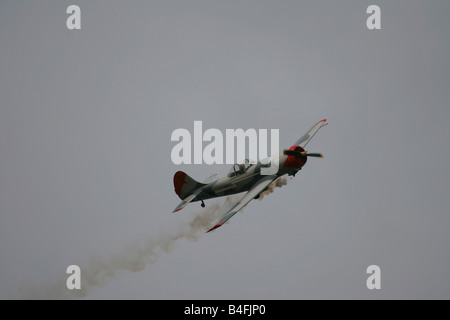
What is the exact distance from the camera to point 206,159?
43.7m

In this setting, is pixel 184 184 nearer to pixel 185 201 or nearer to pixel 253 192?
pixel 185 201

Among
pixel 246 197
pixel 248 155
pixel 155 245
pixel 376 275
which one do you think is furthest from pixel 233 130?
pixel 376 275

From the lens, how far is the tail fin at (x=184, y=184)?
44.2 m

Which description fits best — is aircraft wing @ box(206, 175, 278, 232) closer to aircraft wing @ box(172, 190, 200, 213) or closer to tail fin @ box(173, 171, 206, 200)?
aircraft wing @ box(172, 190, 200, 213)

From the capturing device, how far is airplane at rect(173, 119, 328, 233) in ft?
132

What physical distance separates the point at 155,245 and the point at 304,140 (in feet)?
36.9

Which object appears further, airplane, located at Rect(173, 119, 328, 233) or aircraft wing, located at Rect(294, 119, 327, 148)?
aircraft wing, located at Rect(294, 119, 327, 148)

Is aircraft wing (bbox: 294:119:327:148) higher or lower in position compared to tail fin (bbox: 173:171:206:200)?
higher

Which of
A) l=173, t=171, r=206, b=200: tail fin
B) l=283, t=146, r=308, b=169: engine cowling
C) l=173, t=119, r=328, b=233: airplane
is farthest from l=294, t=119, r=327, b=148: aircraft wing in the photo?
l=173, t=171, r=206, b=200: tail fin

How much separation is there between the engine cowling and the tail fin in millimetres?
6219

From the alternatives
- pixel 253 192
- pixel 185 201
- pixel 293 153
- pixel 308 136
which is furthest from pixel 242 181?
pixel 308 136

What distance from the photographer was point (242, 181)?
41812 millimetres
